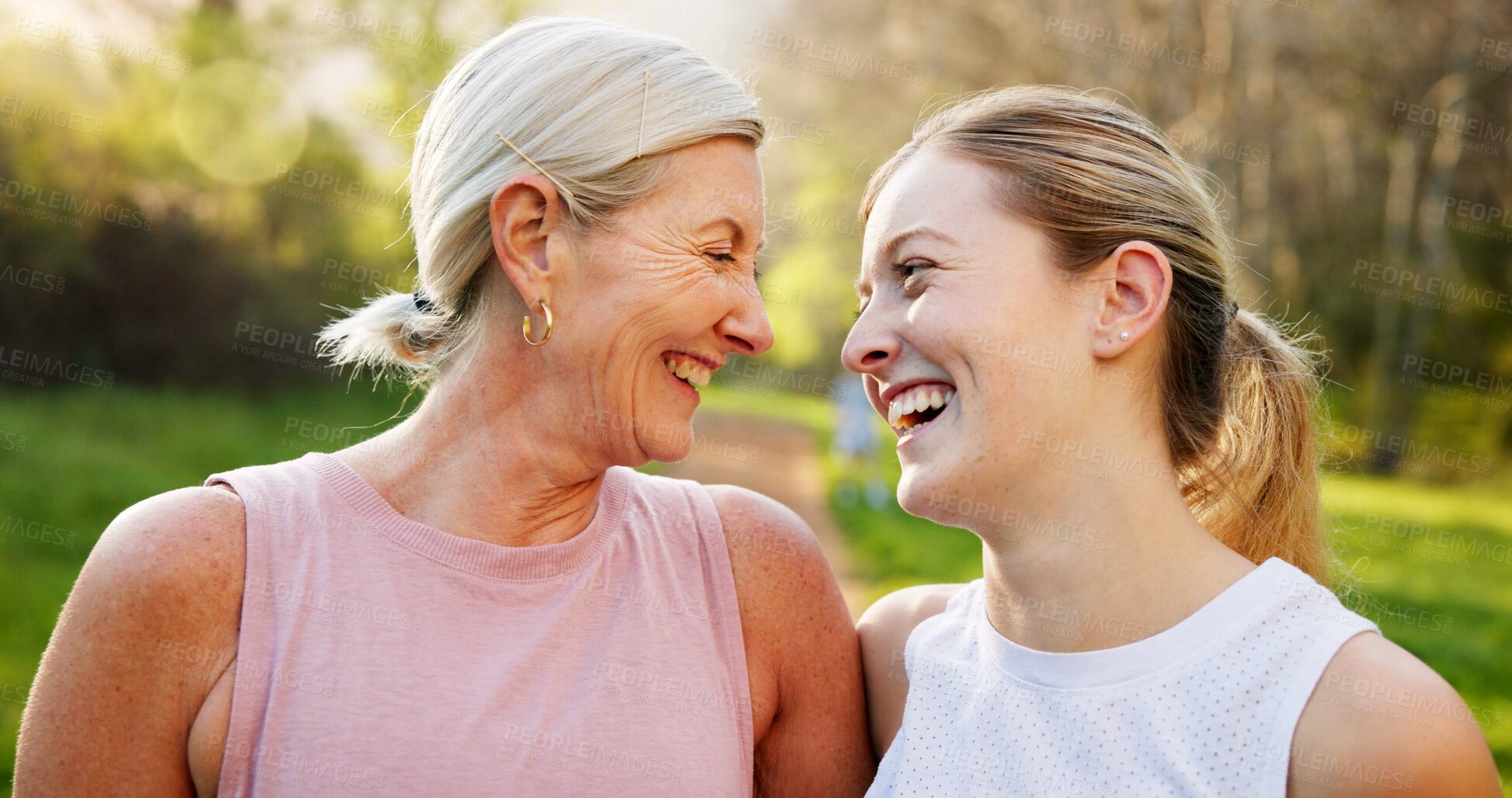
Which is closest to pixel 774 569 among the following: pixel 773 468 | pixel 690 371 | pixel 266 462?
pixel 690 371

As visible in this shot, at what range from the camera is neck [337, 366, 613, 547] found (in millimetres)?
2418

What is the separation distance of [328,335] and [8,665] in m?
3.93

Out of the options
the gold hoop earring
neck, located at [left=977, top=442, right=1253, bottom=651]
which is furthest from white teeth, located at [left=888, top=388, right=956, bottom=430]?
the gold hoop earring

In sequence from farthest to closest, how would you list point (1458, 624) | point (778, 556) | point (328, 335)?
point (1458, 624) → point (328, 335) → point (778, 556)

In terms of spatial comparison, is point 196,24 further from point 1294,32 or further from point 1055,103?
point 1294,32

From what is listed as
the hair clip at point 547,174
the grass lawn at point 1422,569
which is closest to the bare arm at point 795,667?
the hair clip at point 547,174

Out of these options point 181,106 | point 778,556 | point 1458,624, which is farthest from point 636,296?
point 181,106

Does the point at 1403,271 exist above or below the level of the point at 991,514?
below

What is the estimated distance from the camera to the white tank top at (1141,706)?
6.38ft

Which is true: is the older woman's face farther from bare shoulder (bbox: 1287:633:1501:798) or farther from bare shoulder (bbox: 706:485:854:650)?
bare shoulder (bbox: 1287:633:1501:798)

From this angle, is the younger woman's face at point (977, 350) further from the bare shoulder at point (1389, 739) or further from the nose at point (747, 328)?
the bare shoulder at point (1389, 739)

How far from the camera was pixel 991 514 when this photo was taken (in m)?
2.27

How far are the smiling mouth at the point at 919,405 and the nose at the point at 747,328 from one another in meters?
0.30

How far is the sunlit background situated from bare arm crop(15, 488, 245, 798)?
141cm
